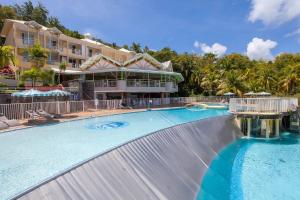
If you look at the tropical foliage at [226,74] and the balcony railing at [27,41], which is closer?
the balcony railing at [27,41]

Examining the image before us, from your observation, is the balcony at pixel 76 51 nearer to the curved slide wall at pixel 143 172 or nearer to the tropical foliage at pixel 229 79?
the tropical foliage at pixel 229 79

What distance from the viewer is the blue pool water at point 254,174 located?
1048 cm

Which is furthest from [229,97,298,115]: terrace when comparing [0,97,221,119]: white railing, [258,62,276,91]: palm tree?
[258,62,276,91]: palm tree

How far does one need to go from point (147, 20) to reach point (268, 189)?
25.1m

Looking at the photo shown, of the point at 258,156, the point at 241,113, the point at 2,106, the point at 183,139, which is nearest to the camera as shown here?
the point at 183,139

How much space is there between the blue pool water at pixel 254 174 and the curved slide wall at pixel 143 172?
29.3 inches

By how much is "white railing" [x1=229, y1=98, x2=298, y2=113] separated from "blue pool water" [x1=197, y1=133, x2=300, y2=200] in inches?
128

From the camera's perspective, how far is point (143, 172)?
8250 mm

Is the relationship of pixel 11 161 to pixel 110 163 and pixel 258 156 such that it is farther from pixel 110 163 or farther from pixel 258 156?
pixel 258 156

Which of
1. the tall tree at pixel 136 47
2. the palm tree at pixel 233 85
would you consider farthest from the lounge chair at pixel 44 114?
the tall tree at pixel 136 47

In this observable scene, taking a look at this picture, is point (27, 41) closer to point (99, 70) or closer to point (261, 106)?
point (99, 70)

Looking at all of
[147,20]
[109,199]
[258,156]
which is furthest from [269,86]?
[109,199]

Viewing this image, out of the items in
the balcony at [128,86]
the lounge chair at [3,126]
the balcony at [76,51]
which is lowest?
the lounge chair at [3,126]

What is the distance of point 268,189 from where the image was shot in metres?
11.0
